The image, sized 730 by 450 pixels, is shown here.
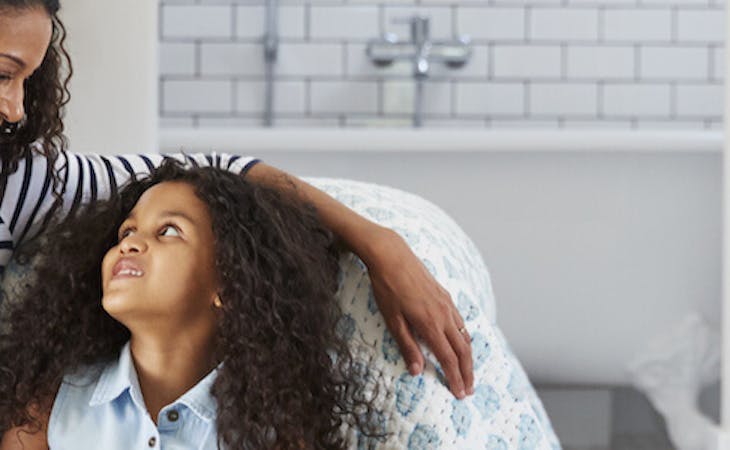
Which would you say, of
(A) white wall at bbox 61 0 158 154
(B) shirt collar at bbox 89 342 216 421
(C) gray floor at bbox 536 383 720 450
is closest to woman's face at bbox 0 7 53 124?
(B) shirt collar at bbox 89 342 216 421

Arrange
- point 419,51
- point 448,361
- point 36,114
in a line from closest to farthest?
point 448,361
point 36,114
point 419,51

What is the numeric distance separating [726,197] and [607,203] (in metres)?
0.50

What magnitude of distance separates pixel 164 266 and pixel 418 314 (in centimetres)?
25

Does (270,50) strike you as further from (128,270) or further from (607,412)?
(128,270)

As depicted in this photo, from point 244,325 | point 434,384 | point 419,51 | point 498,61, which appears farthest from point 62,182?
point 498,61

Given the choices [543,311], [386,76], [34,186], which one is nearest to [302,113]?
[386,76]

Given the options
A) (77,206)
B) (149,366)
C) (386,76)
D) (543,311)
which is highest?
(386,76)

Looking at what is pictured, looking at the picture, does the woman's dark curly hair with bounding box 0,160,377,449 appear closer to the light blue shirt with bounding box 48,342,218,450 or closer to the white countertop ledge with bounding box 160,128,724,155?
the light blue shirt with bounding box 48,342,218,450

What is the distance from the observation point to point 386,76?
3717 millimetres

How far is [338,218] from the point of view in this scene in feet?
4.13

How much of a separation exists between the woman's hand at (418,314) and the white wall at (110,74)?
686 mm

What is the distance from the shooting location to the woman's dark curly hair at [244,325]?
108 centimetres

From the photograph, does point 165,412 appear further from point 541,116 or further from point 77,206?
point 541,116

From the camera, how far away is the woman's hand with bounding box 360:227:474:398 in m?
1.17
